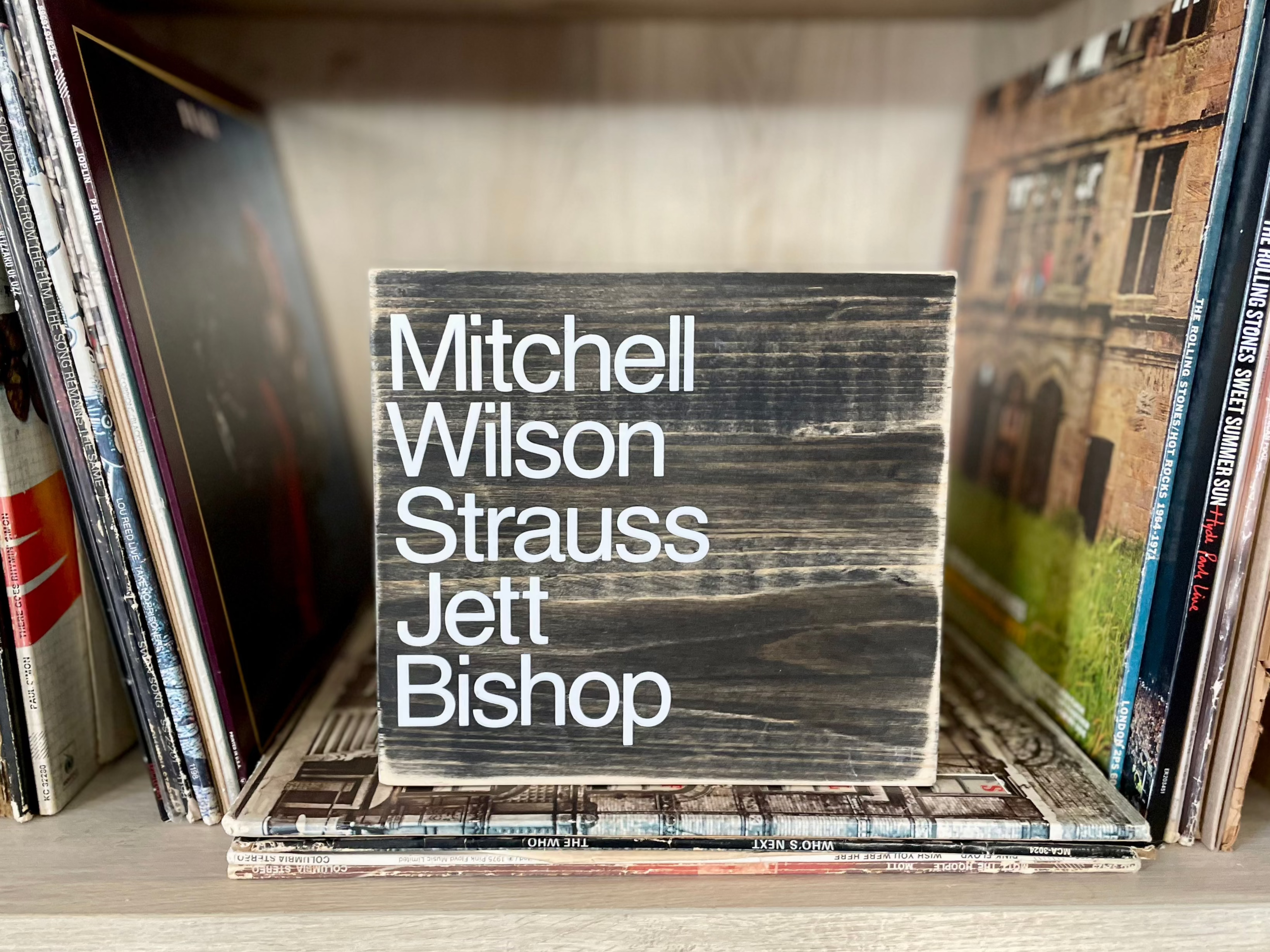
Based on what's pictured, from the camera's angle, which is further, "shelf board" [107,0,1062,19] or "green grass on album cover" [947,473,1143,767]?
"shelf board" [107,0,1062,19]

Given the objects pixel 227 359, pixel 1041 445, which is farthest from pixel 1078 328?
pixel 227 359

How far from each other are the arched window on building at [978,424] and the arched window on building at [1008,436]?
1.0 inches

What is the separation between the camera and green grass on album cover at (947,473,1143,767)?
60 cm

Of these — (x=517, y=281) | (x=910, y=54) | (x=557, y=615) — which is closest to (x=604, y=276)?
(x=517, y=281)

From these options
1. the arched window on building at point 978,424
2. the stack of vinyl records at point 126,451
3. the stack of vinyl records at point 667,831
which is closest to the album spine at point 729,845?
the stack of vinyl records at point 667,831

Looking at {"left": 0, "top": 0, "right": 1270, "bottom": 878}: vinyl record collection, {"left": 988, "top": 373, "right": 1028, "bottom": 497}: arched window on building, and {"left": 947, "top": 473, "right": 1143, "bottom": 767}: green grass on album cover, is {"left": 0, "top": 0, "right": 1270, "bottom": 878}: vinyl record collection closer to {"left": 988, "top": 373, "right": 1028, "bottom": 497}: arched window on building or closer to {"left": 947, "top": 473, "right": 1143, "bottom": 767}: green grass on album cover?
{"left": 947, "top": 473, "right": 1143, "bottom": 767}: green grass on album cover

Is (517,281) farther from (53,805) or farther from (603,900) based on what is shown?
(53,805)

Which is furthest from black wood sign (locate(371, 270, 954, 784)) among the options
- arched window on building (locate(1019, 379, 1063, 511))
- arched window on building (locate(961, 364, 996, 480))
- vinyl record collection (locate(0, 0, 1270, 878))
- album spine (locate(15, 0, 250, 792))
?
arched window on building (locate(961, 364, 996, 480))

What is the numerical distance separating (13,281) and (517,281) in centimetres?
29

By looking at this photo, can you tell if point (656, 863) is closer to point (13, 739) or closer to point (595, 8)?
point (13, 739)

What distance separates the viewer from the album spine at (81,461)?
0.52 meters

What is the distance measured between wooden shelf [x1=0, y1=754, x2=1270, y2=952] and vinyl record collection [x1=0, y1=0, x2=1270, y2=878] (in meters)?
0.01

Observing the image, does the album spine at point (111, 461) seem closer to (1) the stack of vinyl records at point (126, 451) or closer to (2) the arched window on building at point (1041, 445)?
(1) the stack of vinyl records at point (126, 451)

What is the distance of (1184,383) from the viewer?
55 cm
